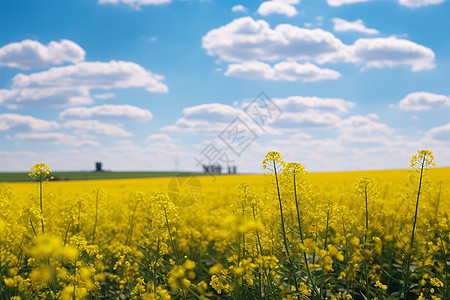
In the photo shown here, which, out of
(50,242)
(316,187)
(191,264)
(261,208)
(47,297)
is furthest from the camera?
(316,187)

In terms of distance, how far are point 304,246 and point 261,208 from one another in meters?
0.69

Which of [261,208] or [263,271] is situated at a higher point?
A: [261,208]

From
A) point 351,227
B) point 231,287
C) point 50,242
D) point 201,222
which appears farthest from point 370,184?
point 201,222

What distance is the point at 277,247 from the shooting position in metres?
3.73

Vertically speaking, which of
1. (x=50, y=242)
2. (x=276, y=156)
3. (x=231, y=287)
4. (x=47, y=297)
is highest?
(x=276, y=156)

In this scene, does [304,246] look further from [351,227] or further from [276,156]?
[351,227]

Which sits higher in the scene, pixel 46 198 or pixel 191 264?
pixel 46 198

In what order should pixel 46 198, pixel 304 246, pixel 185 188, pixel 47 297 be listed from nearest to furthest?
pixel 304 246 < pixel 47 297 < pixel 46 198 < pixel 185 188

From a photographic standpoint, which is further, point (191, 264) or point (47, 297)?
point (47, 297)

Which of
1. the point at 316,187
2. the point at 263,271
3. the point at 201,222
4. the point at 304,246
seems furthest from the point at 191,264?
the point at 316,187

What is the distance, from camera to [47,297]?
4160mm

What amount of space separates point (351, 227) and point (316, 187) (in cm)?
497

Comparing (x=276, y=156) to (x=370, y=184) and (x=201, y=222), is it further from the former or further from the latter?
Answer: (x=201, y=222)

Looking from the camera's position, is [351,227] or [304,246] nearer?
[304,246]
